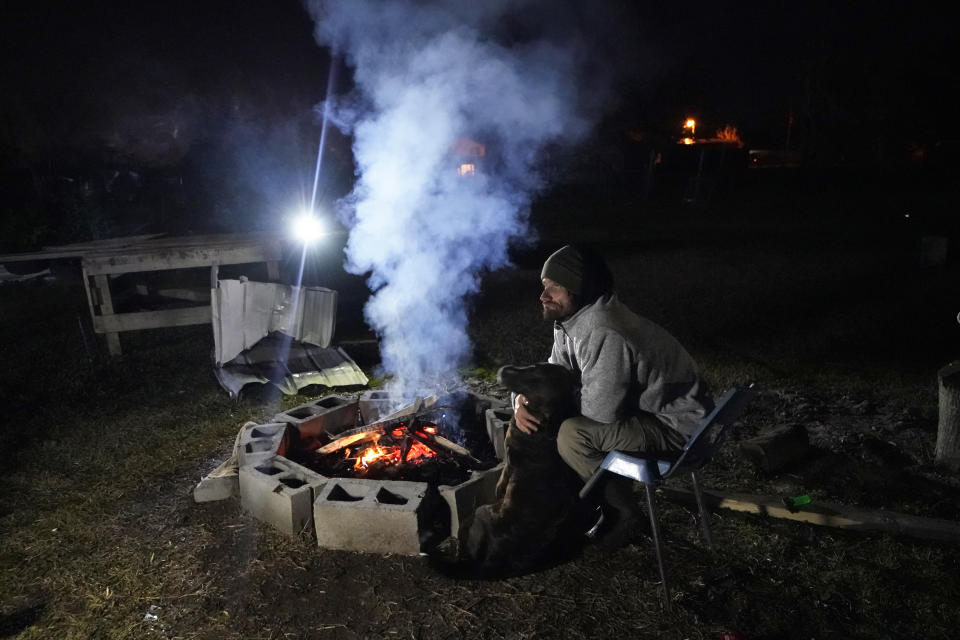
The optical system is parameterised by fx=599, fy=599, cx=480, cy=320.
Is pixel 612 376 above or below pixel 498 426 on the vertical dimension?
above

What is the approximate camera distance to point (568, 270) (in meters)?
3.70

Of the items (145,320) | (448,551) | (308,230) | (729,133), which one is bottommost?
(145,320)

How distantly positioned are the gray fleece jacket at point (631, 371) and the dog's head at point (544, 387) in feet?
0.39

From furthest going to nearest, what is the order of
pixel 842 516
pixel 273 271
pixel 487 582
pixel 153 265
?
1. pixel 273 271
2. pixel 153 265
3. pixel 842 516
4. pixel 487 582

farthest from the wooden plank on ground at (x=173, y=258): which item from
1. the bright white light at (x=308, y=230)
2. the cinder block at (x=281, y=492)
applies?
the cinder block at (x=281, y=492)

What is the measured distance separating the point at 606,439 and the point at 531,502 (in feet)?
2.13

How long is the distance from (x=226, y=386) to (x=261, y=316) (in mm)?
1201

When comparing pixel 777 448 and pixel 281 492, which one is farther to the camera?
pixel 777 448

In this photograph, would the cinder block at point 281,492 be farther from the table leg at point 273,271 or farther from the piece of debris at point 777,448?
the table leg at point 273,271

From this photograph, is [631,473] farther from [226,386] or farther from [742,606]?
[226,386]

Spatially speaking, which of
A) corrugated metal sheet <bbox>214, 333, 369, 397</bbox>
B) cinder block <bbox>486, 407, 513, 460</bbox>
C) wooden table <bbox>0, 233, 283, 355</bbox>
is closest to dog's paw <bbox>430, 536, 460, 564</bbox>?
cinder block <bbox>486, 407, 513, 460</bbox>

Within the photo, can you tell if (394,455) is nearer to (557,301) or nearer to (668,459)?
(557,301)

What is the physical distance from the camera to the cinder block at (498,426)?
491cm

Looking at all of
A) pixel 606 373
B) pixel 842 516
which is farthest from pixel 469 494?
pixel 842 516
